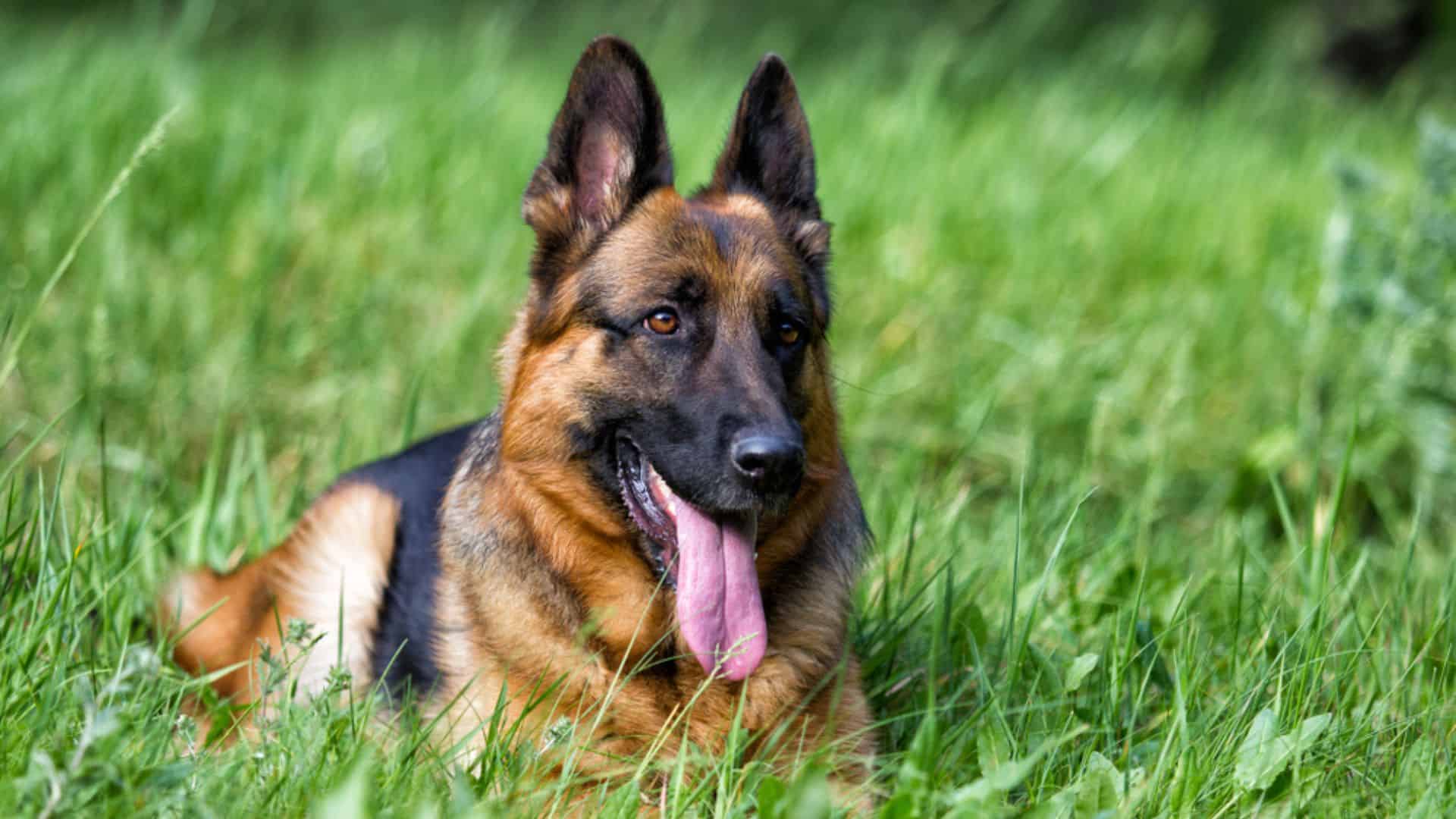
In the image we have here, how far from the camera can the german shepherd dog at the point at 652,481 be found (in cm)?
303

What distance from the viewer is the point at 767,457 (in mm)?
2887

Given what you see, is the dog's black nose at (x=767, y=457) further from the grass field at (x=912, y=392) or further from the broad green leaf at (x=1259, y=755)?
the broad green leaf at (x=1259, y=755)

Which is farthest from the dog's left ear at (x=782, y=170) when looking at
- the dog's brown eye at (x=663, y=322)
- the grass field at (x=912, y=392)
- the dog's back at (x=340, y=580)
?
the dog's back at (x=340, y=580)

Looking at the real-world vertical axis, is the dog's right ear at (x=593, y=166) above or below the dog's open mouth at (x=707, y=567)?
above

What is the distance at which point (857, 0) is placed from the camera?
13.3m

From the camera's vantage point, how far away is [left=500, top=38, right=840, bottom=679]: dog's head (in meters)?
3.02

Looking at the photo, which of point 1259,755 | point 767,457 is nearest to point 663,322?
point 767,457

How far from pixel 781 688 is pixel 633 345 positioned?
2.95 ft

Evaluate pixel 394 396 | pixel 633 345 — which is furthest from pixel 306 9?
pixel 633 345

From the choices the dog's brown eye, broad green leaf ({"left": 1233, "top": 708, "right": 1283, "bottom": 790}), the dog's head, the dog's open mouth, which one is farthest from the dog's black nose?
broad green leaf ({"left": 1233, "top": 708, "right": 1283, "bottom": 790})

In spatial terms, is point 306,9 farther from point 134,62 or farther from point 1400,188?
point 1400,188

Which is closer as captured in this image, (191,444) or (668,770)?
(668,770)

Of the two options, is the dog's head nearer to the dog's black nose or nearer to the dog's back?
the dog's black nose

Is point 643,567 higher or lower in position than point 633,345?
lower
